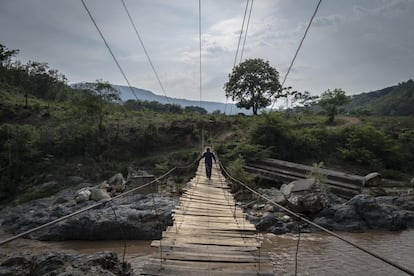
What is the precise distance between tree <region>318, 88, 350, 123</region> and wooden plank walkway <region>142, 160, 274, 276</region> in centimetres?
1944

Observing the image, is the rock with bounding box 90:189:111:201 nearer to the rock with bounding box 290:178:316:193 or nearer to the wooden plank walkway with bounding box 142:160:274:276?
the wooden plank walkway with bounding box 142:160:274:276

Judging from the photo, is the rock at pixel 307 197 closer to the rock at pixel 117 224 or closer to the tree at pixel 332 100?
the rock at pixel 117 224

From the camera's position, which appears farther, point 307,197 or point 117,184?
point 117,184

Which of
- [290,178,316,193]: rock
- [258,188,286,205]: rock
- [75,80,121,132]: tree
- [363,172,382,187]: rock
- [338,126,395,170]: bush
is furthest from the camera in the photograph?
[75,80,121,132]: tree

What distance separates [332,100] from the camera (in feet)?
80.2

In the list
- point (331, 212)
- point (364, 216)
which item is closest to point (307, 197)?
point (331, 212)

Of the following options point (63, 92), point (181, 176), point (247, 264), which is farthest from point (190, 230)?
point (63, 92)

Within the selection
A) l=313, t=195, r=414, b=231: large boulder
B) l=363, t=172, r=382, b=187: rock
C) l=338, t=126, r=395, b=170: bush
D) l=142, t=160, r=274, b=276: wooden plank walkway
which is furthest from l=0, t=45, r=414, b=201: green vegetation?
l=142, t=160, r=274, b=276: wooden plank walkway

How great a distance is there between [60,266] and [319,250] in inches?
240

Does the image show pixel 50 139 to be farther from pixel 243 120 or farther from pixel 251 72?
pixel 251 72

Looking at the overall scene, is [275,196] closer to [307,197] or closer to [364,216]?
[307,197]

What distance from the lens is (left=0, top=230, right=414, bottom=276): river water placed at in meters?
7.12

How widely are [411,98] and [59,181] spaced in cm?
3997

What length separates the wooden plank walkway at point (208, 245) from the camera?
3.46m
